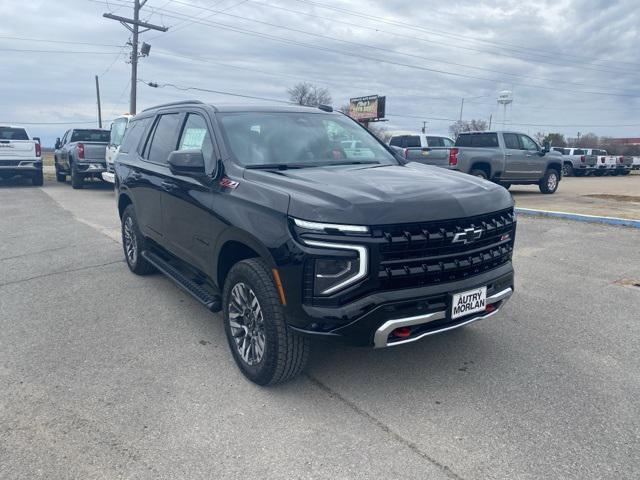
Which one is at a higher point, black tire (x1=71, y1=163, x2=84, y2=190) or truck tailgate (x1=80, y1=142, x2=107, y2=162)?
truck tailgate (x1=80, y1=142, x2=107, y2=162)

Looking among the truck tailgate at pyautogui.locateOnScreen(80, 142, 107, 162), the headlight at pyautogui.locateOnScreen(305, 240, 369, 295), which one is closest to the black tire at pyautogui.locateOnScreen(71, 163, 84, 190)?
the truck tailgate at pyautogui.locateOnScreen(80, 142, 107, 162)

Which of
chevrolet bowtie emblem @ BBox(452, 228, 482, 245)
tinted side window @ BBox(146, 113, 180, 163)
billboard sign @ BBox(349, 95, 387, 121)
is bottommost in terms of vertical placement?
chevrolet bowtie emblem @ BBox(452, 228, 482, 245)

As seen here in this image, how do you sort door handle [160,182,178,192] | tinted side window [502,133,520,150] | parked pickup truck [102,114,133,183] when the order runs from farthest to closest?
tinted side window [502,133,520,150]
parked pickup truck [102,114,133,183]
door handle [160,182,178,192]

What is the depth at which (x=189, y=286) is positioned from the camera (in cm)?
446

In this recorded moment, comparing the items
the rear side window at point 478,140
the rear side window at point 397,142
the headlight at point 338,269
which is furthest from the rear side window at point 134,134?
the rear side window at point 397,142

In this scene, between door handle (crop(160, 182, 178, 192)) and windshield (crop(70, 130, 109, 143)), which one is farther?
windshield (crop(70, 130, 109, 143))

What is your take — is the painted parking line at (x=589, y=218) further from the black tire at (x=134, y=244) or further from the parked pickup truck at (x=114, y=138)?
the parked pickup truck at (x=114, y=138)

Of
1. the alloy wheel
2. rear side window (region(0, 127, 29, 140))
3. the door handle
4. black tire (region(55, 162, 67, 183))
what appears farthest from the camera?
black tire (region(55, 162, 67, 183))

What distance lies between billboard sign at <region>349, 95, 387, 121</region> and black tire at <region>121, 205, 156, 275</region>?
32.5 meters

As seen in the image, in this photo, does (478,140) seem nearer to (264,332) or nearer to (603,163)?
(264,332)

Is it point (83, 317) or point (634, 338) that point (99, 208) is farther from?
point (634, 338)

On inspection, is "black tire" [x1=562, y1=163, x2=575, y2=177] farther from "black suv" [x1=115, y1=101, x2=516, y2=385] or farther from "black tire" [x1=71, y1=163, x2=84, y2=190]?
"black suv" [x1=115, y1=101, x2=516, y2=385]

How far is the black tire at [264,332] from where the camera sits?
321 centimetres

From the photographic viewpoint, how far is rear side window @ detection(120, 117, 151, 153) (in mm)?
5891
